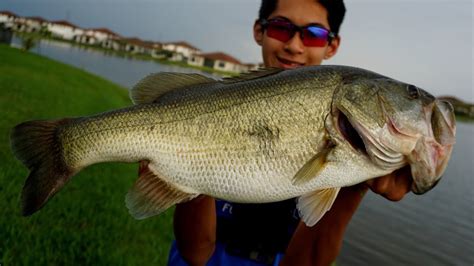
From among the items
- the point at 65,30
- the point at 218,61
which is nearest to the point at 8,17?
the point at 65,30

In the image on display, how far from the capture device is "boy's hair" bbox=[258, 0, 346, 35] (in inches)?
Answer: 118

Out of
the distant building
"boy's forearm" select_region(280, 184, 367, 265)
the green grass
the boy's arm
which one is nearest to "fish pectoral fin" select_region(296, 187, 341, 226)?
the boy's arm

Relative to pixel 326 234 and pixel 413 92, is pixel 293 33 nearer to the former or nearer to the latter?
pixel 413 92

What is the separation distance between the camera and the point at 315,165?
5.82 ft

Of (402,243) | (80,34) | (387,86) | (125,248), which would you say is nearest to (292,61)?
(387,86)

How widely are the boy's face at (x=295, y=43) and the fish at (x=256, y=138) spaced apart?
2.84 feet

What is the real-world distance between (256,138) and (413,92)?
76cm

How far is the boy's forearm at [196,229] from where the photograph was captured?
228 centimetres

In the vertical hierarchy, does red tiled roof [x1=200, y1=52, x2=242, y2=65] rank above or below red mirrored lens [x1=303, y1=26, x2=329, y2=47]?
below

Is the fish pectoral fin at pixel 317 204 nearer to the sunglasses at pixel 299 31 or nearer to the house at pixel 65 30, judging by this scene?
the sunglasses at pixel 299 31

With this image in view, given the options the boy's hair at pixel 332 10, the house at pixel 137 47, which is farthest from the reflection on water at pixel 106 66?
the house at pixel 137 47

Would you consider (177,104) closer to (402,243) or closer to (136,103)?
(136,103)

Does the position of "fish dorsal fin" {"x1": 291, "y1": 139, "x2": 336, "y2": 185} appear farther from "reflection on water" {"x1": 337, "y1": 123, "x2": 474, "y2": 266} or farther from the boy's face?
"reflection on water" {"x1": 337, "y1": 123, "x2": 474, "y2": 266}

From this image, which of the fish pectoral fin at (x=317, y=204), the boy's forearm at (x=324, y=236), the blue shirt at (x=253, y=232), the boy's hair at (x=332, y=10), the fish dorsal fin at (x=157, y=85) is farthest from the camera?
the boy's hair at (x=332, y=10)
